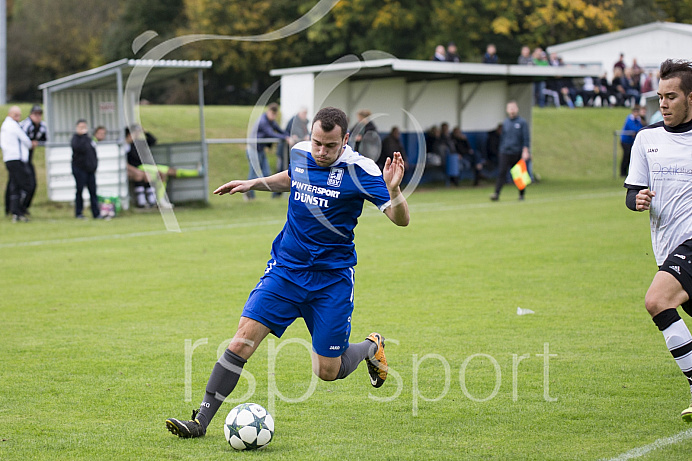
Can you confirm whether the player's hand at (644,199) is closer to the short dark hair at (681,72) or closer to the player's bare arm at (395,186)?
the short dark hair at (681,72)

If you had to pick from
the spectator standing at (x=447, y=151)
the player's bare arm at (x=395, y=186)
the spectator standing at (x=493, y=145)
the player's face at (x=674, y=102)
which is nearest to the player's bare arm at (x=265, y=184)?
the player's bare arm at (x=395, y=186)

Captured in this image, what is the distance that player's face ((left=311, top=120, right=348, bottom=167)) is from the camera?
203 inches

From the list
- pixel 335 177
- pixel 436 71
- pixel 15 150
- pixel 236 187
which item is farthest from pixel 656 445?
pixel 436 71

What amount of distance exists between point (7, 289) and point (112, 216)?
8.16 m

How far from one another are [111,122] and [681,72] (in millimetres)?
19172

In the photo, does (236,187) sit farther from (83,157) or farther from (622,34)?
(622,34)

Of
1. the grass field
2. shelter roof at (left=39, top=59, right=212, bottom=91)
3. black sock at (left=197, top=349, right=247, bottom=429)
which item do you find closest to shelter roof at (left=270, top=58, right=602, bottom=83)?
shelter roof at (left=39, top=59, right=212, bottom=91)

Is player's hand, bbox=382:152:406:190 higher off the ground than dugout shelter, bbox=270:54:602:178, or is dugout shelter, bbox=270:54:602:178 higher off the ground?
dugout shelter, bbox=270:54:602:178

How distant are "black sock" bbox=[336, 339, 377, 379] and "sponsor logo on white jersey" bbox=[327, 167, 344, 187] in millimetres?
1225

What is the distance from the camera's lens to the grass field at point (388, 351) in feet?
16.5

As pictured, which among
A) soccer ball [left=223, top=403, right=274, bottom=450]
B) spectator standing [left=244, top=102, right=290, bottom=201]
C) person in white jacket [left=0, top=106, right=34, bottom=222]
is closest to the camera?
soccer ball [left=223, top=403, right=274, bottom=450]

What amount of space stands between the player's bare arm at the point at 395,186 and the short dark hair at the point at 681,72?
6.29 feet

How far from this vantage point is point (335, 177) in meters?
5.38

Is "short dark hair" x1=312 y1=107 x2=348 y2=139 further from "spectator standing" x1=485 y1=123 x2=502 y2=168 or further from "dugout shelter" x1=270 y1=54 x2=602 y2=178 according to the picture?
"spectator standing" x1=485 y1=123 x2=502 y2=168
